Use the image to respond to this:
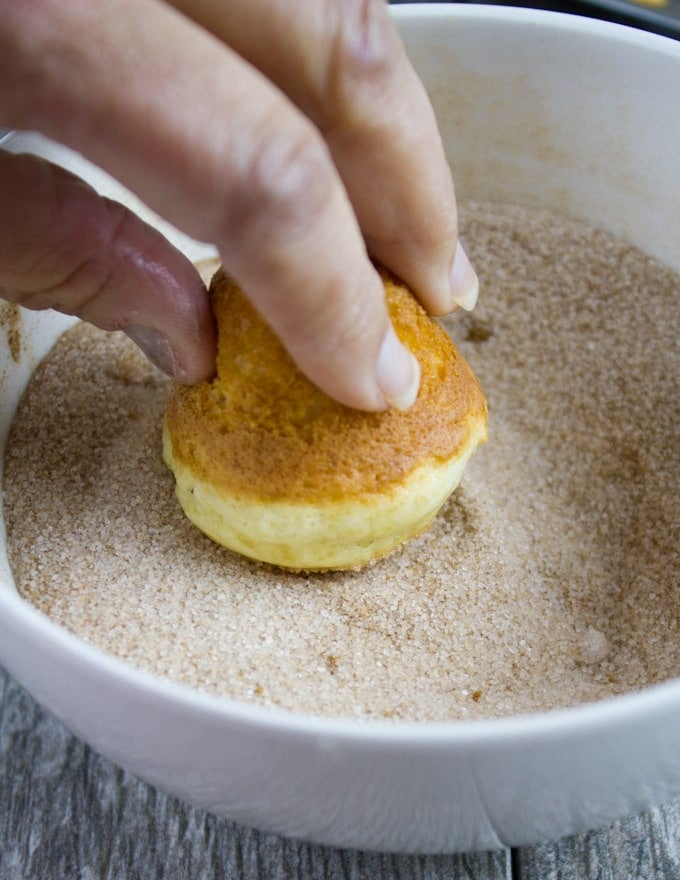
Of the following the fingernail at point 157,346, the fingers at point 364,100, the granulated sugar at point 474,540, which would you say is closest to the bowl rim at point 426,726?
the granulated sugar at point 474,540

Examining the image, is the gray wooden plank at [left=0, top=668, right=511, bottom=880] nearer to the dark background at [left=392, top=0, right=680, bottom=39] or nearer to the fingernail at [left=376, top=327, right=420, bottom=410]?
the fingernail at [left=376, top=327, right=420, bottom=410]

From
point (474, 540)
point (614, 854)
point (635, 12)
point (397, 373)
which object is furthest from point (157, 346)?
point (635, 12)

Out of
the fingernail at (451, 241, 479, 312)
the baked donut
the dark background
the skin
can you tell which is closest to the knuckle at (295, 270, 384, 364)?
the skin

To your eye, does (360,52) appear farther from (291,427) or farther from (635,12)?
(635,12)

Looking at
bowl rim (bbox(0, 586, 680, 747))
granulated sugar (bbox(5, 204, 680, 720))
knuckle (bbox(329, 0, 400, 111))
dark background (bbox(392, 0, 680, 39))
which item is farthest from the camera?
dark background (bbox(392, 0, 680, 39))

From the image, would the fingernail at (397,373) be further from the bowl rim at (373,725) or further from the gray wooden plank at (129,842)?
the gray wooden plank at (129,842)
